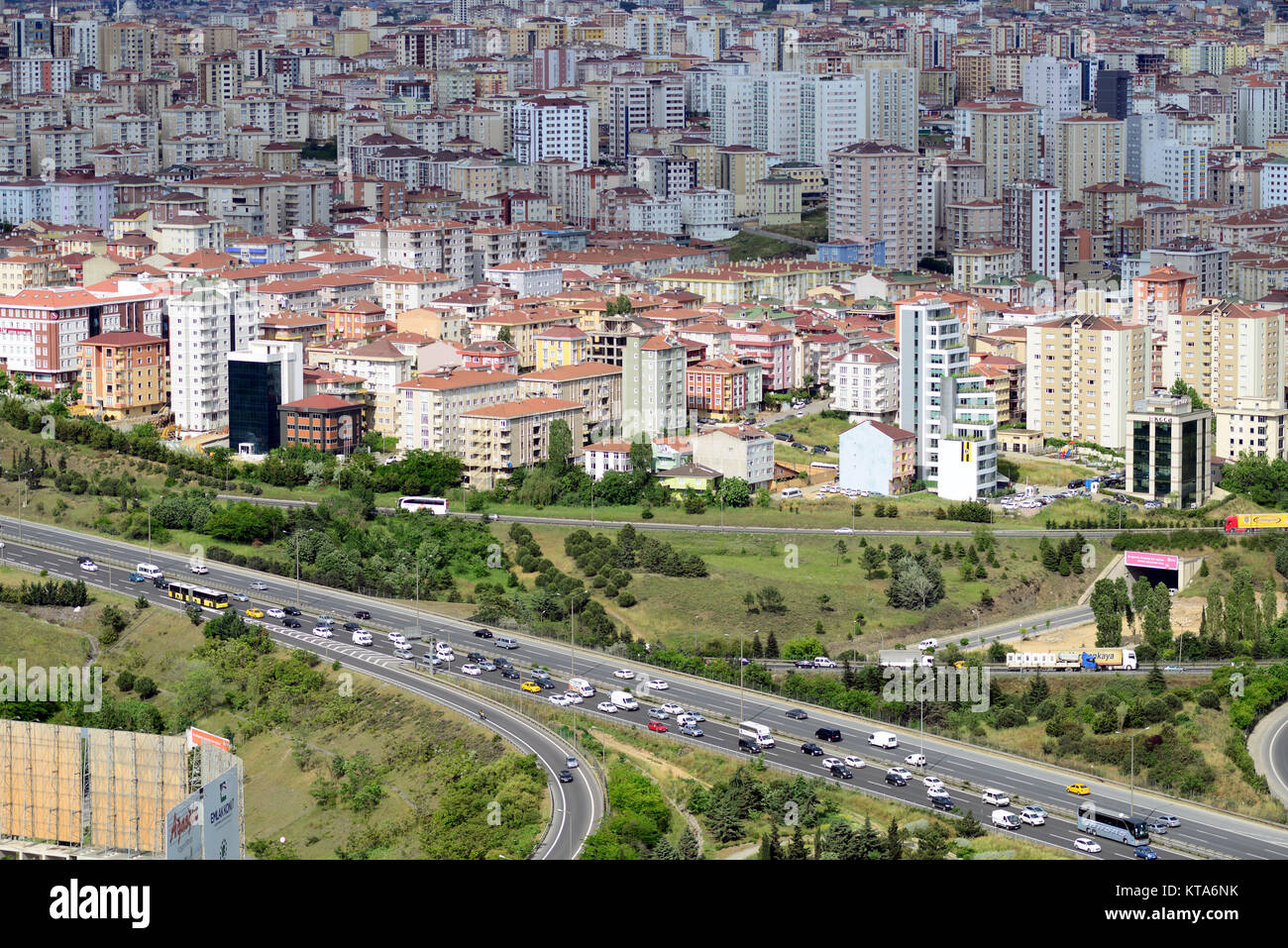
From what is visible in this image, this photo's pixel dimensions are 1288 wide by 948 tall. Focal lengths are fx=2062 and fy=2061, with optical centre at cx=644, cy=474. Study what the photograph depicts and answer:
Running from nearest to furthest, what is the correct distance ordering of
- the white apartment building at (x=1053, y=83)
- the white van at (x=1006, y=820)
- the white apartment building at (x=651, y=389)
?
the white van at (x=1006, y=820), the white apartment building at (x=651, y=389), the white apartment building at (x=1053, y=83)

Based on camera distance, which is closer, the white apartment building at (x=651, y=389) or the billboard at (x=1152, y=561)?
the billboard at (x=1152, y=561)

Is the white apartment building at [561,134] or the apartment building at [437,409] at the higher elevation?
the white apartment building at [561,134]

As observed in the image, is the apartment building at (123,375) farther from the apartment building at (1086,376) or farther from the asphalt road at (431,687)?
the apartment building at (1086,376)

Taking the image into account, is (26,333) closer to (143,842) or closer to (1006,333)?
(1006,333)

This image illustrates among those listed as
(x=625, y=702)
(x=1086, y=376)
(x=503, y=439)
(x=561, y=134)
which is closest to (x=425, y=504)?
(x=503, y=439)

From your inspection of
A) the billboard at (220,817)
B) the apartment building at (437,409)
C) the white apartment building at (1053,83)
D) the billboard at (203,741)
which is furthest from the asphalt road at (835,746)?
the white apartment building at (1053,83)

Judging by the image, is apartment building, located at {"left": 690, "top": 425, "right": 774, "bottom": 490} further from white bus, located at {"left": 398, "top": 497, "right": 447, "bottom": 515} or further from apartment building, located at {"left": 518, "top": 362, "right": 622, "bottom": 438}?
white bus, located at {"left": 398, "top": 497, "right": 447, "bottom": 515}
